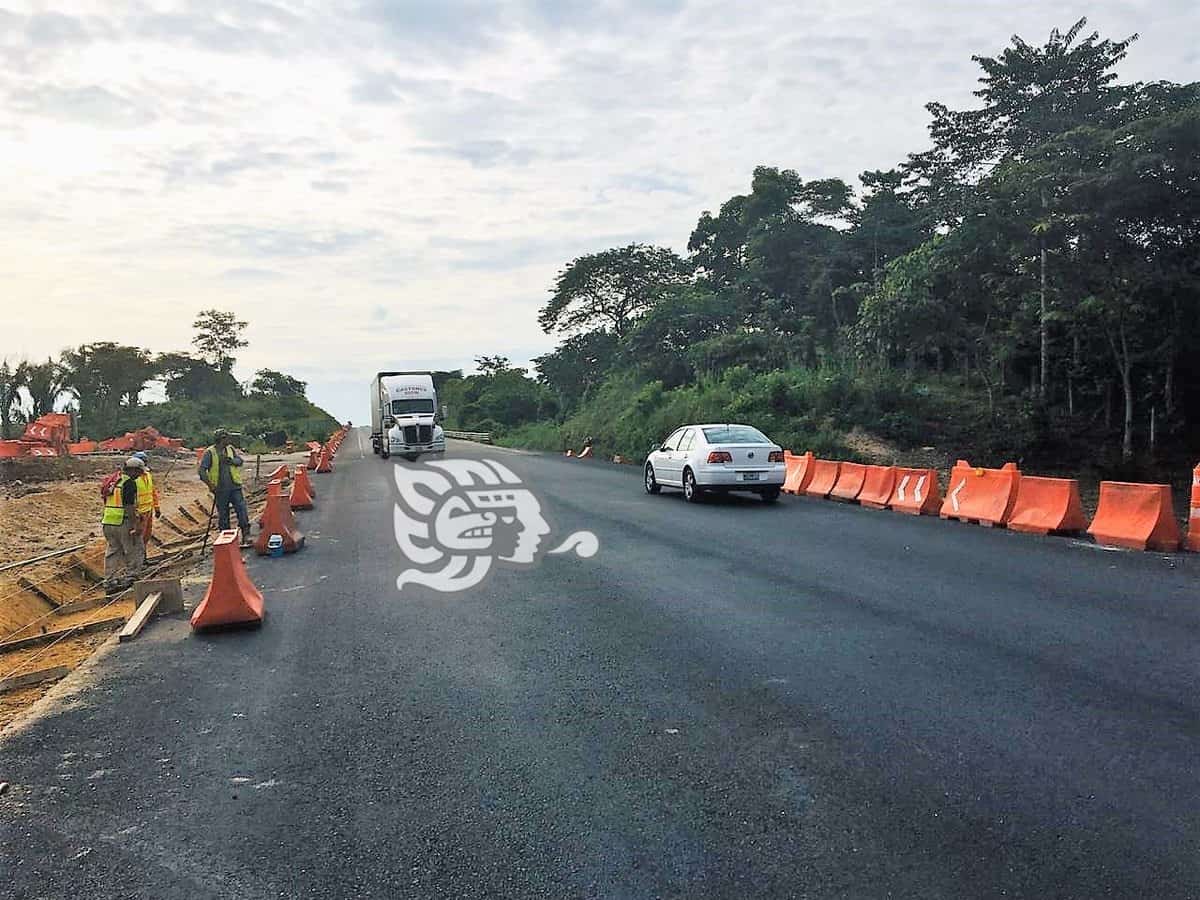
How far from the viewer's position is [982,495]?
13.9 meters

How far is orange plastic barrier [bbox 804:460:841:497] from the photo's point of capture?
18531 mm

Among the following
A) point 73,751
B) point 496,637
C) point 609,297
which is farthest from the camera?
point 609,297

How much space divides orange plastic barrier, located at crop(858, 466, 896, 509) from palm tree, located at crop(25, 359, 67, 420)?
39.8m

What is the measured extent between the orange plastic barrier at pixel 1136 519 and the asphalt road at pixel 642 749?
2065 millimetres

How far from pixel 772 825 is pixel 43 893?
2.89 m

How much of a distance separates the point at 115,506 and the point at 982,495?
12259 mm

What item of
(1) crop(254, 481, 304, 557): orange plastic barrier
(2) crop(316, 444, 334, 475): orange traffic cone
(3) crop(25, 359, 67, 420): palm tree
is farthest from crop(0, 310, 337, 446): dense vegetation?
(1) crop(254, 481, 304, 557): orange plastic barrier

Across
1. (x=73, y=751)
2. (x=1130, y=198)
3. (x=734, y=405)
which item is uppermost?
(x=1130, y=198)

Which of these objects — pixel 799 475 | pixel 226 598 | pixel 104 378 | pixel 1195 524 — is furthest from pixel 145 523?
pixel 104 378

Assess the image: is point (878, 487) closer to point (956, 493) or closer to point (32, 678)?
point (956, 493)

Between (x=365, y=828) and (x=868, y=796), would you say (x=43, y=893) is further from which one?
(x=868, y=796)

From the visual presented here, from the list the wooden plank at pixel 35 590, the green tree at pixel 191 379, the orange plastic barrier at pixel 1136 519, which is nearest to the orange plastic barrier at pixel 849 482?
the orange plastic barrier at pixel 1136 519

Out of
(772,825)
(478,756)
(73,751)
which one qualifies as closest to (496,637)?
(478,756)

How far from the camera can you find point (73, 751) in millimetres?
5055
